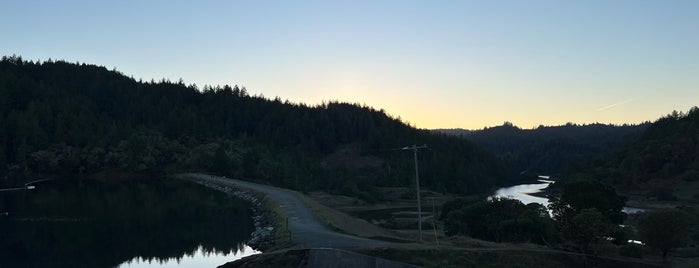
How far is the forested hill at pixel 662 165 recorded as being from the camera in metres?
120

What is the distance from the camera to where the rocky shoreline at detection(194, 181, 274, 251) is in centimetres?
4458

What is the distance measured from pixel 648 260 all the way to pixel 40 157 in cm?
13830

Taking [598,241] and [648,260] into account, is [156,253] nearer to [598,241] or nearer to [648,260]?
[598,241]

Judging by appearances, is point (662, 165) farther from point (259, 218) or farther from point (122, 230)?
point (122, 230)

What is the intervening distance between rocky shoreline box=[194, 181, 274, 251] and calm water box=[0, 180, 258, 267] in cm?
88

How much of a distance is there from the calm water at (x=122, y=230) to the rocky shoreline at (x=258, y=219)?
2.88ft

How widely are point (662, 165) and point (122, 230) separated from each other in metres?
121

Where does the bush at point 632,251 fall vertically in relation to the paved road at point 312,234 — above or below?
below

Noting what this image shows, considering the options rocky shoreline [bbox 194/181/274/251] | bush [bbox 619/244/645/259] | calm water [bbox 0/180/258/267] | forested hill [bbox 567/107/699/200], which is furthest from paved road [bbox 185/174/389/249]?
forested hill [bbox 567/107/699/200]

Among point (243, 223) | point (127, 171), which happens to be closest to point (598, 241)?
point (243, 223)

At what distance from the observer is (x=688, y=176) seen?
393 ft

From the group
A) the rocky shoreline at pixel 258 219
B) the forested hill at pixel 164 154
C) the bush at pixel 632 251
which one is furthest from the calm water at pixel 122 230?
the forested hill at pixel 164 154

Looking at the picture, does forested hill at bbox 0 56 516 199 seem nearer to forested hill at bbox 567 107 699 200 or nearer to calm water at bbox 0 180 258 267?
forested hill at bbox 567 107 699 200

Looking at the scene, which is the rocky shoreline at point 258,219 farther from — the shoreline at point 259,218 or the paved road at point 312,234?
the paved road at point 312,234
